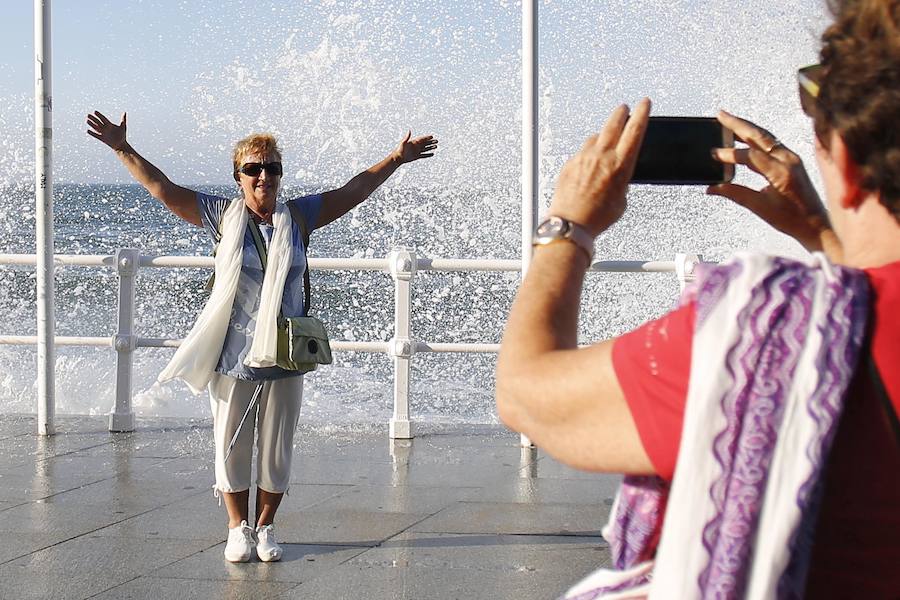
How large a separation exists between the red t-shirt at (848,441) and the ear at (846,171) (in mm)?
107

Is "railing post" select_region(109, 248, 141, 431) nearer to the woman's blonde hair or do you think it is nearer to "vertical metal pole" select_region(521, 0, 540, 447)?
"vertical metal pole" select_region(521, 0, 540, 447)

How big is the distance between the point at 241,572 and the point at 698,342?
4.34 metres

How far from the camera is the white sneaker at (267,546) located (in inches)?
225

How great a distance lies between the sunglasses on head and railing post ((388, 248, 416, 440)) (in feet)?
24.3

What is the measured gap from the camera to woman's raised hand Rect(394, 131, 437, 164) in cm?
621

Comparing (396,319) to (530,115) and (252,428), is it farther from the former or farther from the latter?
(252,428)

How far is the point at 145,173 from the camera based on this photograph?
5.77 m

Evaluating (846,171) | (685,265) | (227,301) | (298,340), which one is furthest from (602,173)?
(685,265)

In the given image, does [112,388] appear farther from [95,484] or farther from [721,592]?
[721,592]

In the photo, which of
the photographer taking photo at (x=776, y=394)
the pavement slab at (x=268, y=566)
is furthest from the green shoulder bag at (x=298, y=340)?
the photographer taking photo at (x=776, y=394)

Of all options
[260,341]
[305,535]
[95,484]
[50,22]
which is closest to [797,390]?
[260,341]

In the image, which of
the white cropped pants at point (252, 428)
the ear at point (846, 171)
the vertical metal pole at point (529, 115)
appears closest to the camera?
the ear at point (846, 171)

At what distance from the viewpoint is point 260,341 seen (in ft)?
18.4

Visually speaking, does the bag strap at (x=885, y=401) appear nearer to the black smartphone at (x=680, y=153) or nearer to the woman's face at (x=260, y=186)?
the black smartphone at (x=680, y=153)
